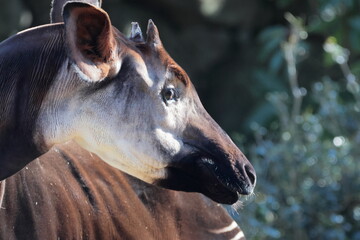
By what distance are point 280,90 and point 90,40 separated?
5708mm

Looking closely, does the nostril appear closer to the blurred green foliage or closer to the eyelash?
the eyelash

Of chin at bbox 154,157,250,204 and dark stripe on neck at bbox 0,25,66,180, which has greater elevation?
dark stripe on neck at bbox 0,25,66,180

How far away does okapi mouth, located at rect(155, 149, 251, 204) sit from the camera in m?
2.97

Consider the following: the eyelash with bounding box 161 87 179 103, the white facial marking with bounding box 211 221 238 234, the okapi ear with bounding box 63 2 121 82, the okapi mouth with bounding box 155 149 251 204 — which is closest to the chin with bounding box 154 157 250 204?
the okapi mouth with bounding box 155 149 251 204

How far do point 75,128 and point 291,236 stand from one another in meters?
3.02

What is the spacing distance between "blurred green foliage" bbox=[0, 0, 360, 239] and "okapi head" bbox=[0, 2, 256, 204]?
2.37 meters

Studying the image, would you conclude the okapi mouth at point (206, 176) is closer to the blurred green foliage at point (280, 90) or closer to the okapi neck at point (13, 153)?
the okapi neck at point (13, 153)

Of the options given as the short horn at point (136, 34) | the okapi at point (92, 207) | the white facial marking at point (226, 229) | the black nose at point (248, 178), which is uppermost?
the short horn at point (136, 34)

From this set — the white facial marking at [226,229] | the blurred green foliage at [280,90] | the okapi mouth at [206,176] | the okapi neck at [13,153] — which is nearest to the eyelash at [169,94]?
the okapi mouth at [206,176]

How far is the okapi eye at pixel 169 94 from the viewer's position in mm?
2967

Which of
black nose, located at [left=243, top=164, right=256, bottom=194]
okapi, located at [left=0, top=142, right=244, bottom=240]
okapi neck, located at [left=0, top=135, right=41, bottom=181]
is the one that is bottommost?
okapi, located at [left=0, top=142, right=244, bottom=240]

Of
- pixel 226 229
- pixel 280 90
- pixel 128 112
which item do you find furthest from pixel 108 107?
pixel 280 90

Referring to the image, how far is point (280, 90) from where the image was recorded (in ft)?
27.6

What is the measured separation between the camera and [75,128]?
2859mm
